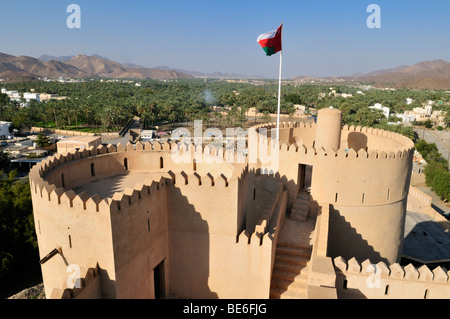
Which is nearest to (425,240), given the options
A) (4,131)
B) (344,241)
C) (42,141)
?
(344,241)

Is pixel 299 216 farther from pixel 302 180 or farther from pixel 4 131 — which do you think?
pixel 4 131

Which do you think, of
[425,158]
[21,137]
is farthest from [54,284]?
[21,137]

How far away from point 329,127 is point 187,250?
A: 8.70 meters

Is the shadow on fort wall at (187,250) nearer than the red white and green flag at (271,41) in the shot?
Yes

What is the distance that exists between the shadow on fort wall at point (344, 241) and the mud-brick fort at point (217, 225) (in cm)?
4

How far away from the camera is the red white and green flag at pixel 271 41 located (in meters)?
14.4

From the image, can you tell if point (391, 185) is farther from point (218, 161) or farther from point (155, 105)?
point (155, 105)

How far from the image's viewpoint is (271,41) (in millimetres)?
14445

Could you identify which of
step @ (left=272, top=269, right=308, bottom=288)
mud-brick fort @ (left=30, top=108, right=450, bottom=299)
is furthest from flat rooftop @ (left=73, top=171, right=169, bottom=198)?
step @ (left=272, top=269, right=308, bottom=288)

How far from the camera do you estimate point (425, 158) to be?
169ft
